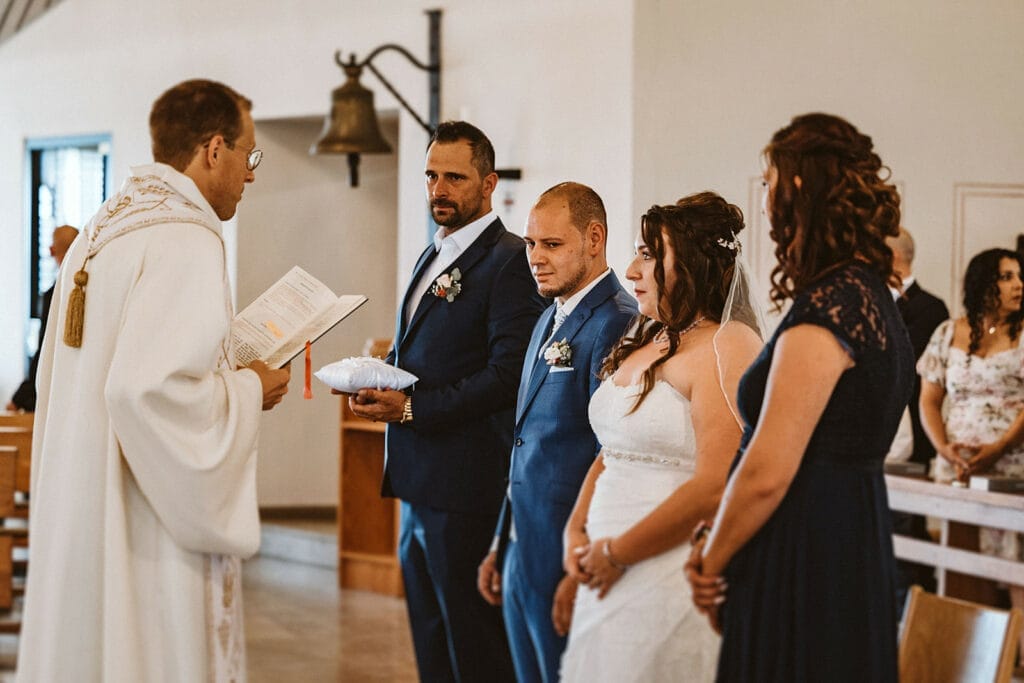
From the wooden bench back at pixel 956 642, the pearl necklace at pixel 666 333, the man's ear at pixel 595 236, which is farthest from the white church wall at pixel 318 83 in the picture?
the wooden bench back at pixel 956 642

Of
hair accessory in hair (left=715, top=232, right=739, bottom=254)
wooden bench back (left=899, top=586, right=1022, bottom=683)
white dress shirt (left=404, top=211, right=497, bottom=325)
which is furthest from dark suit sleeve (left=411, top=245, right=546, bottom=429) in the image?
wooden bench back (left=899, top=586, right=1022, bottom=683)

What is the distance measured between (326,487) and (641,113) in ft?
10.7

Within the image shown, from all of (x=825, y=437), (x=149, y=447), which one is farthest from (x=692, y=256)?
(x=149, y=447)

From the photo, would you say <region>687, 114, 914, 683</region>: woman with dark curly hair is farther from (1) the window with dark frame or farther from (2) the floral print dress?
(1) the window with dark frame

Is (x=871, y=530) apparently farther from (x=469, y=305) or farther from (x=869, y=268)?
(x=469, y=305)

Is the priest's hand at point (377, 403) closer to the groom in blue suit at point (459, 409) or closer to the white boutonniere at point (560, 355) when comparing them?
the groom in blue suit at point (459, 409)

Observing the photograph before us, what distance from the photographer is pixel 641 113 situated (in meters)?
6.54

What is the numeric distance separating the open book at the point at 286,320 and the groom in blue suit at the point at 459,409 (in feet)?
1.48

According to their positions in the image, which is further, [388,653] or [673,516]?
[388,653]

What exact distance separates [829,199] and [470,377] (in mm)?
1505

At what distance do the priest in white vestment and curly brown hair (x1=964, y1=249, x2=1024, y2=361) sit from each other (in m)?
3.59

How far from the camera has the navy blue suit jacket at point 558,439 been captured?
9.95 feet

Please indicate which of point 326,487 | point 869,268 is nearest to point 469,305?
point 869,268

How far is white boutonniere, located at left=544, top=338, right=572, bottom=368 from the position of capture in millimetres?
3066
